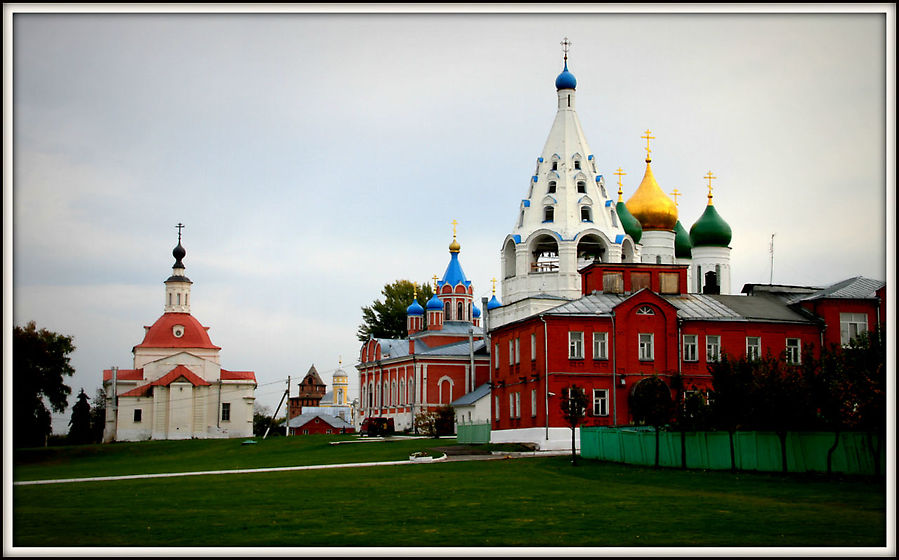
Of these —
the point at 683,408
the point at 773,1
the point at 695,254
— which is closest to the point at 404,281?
the point at 695,254

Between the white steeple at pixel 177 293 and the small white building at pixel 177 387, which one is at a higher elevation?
the white steeple at pixel 177 293

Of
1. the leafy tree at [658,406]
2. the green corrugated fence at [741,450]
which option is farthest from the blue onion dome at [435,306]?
the leafy tree at [658,406]

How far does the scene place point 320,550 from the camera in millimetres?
13758

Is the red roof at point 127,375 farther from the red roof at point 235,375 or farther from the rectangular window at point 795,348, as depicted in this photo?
the rectangular window at point 795,348

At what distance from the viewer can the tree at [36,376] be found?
73.3ft

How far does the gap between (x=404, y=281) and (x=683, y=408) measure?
2228 inches

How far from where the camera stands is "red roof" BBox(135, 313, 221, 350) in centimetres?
7169

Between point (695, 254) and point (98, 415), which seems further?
point (98, 415)

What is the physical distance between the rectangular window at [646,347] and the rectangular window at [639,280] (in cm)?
264

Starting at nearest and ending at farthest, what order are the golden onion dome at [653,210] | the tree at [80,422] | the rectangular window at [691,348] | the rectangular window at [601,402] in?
the rectangular window at [601,402] → the rectangular window at [691,348] → the golden onion dome at [653,210] → the tree at [80,422]

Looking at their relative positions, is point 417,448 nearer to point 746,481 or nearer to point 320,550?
point 746,481

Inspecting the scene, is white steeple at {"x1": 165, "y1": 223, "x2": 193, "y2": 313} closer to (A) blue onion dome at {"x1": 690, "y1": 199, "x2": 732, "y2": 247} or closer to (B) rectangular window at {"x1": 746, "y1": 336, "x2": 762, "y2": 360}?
(A) blue onion dome at {"x1": 690, "y1": 199, "x2": 732, "y2": 247}

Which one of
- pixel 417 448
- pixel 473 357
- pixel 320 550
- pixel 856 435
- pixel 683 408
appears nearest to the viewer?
pixel 320 550

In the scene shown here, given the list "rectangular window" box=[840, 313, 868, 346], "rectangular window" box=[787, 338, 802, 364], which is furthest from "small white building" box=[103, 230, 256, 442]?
"rectangular window" box=[840, 313, 868, 346]
